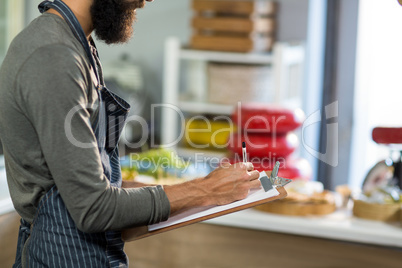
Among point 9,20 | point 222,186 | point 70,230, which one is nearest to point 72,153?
point 70,230

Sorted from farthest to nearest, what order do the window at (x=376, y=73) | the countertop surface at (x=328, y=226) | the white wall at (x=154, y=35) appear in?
1. the white wall at (x=154, y=35)
2. the window at (x=376, y=73)
3. the countertop surface at (x=328, y=226)

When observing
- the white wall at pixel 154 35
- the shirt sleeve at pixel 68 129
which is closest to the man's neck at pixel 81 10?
the shirt sleeve at pixel 68 129

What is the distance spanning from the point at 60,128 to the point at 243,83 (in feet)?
8.29

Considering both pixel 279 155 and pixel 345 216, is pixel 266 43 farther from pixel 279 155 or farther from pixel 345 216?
pixel 345 216

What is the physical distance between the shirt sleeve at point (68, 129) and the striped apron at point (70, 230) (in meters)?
0.10

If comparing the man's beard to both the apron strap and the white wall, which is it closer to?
the apron strap

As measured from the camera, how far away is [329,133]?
12.2 feet

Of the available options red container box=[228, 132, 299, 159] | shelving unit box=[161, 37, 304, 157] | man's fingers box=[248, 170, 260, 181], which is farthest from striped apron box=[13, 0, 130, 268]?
shelving unit box=[161, 37, 304, 157]

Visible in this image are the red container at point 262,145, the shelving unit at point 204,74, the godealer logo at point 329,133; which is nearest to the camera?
the red container at point 262,145

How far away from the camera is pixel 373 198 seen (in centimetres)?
212

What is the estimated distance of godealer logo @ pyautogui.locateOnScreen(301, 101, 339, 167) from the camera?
371 cm

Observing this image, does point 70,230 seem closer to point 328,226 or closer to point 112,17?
point 112,17

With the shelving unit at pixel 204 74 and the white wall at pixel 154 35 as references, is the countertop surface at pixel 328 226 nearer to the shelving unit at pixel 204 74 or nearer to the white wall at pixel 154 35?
the shelving unit at pixel 204 74

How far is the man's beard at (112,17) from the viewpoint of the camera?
113 cm
